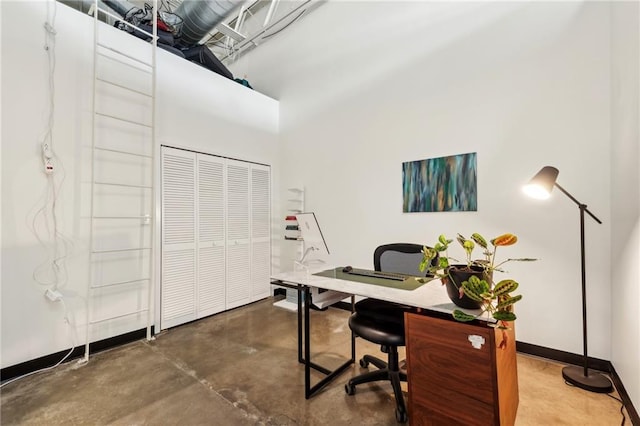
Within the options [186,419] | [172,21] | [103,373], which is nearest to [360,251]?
[186,419]

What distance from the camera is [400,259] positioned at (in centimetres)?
224

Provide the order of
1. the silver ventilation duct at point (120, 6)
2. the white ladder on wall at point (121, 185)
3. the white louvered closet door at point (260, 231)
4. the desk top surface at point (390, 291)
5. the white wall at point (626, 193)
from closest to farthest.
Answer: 1. the desk top surface at point (390, 291)
2. the white wall at point (626, 193)
3. the white ladder on wall at point (121, 185)
4. the silver ventilation duct at point (120, 6)
5. the white louvered closet door at point (260, 231)

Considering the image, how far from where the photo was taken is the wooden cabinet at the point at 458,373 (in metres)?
1.20

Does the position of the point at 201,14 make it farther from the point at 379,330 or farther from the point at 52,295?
the point at 379,330

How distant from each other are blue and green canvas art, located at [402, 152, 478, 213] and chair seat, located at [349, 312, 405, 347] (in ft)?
5.09

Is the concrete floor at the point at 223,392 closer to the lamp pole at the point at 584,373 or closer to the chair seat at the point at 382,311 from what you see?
the lamp pole at the point at 584,373

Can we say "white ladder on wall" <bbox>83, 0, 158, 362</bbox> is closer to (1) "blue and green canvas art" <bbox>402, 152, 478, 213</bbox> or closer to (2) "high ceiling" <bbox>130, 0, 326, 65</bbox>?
(2) "high ceiling" <bbox>130, 0, 326, 65</bbox>

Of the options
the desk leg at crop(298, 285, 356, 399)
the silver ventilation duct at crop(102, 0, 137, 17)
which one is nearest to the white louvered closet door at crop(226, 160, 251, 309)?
the desk leg at crop(298, 285, 356, 399)

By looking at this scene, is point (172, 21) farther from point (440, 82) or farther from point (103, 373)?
point (103, 373)

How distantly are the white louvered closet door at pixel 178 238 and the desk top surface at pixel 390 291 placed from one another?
1734 mm

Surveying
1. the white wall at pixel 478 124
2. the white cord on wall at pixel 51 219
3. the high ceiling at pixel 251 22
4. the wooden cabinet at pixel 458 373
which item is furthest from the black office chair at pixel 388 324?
the high ceiling at pixel 251 22

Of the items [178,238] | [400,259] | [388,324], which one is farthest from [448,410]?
[178,238]

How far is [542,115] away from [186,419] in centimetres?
350

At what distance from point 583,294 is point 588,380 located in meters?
0.60
